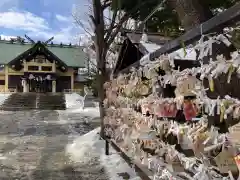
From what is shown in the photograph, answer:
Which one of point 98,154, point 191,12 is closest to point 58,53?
point 98,154

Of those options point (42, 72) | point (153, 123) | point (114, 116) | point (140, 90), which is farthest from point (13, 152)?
point (42, 72)

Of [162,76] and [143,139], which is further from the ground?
[162,76]

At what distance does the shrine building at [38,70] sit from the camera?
41031 millimetres

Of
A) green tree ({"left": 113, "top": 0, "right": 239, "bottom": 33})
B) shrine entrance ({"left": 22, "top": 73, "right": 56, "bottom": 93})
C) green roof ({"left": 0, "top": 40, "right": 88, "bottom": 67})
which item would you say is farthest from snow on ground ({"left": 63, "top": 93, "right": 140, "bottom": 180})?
green roof ({"left": 0, "top": 40, "right": 88, "bottom": 67})

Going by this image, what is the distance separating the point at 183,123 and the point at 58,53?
44864 millimetres

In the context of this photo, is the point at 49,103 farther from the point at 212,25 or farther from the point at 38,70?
the point at 212,25

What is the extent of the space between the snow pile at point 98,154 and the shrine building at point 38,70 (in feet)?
103

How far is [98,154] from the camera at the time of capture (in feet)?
24.9

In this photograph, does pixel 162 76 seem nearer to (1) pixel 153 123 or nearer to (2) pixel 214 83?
(1) pixel 153 123

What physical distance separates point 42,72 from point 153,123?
3977 cm

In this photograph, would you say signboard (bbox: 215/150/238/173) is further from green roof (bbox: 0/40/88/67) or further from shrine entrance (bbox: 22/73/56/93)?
green roof (bbox: 0/40/88/67)

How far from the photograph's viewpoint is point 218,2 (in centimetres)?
→ 811

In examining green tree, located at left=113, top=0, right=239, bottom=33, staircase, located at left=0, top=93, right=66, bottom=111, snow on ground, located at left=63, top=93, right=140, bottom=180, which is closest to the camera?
snow on ground, located at left=63, top=93, right=140, bottom=180

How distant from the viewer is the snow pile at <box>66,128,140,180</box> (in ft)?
19.5
